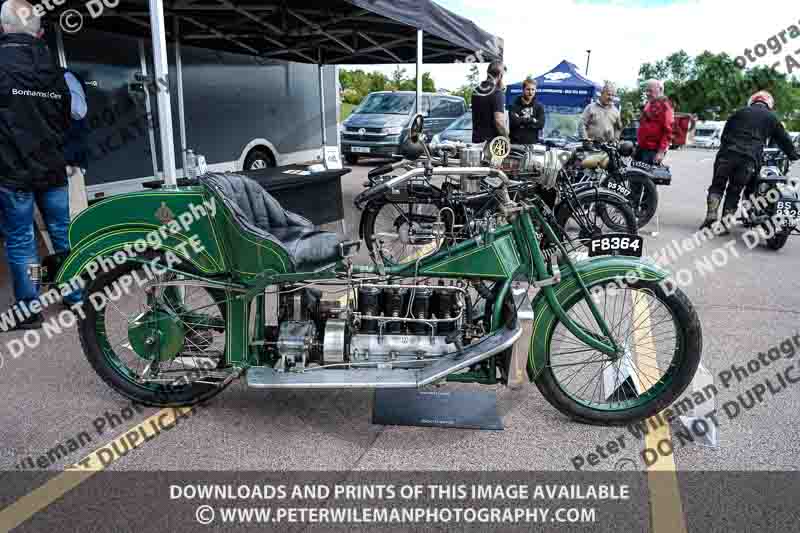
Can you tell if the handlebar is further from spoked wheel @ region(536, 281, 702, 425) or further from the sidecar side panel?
spoked wheel @ region(536, 281, 702, 425)

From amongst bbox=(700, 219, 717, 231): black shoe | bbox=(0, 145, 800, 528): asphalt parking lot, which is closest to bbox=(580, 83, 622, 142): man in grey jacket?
bbox=(700, 219, 717, 231): black shoe

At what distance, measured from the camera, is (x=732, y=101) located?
5425cm

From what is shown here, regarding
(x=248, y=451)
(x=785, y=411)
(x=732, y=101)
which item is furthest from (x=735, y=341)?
(x=732, y=101)

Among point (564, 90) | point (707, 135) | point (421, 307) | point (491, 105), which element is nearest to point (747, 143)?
point (491, 105)

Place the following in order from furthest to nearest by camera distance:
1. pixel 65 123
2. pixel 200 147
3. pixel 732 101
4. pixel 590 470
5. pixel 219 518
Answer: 1. pixel 732 101
2. pixel 200 147
3. pixel 65 123
4. pixel 590 470
5. pixel 219 518

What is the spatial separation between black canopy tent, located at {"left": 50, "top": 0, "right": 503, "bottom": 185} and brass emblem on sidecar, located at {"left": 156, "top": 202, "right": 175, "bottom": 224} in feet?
5.67

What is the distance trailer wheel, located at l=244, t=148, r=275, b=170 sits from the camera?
30.9ft

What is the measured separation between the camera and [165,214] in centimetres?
288

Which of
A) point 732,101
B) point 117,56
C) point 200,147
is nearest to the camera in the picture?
point 117,56

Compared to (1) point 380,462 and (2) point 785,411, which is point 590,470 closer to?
(1) point 380,462

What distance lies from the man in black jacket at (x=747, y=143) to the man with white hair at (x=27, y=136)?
7.24 meters

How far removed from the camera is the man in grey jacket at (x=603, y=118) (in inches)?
350

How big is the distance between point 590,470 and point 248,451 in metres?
1.59

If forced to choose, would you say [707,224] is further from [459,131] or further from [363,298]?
[459,131]
